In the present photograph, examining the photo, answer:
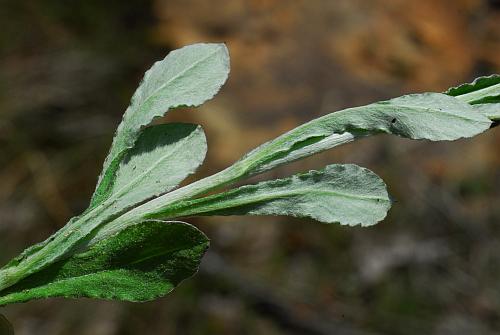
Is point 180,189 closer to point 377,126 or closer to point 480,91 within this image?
point 377,126

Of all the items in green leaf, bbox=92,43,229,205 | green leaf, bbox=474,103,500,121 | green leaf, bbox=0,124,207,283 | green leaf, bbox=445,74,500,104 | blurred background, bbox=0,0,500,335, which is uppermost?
green leaf, bbox=92,43,229,205

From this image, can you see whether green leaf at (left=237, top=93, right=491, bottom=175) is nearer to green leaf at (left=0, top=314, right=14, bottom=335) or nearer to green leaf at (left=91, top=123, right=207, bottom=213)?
green leaf at (left=91, top=123, right=207, bottom=213)

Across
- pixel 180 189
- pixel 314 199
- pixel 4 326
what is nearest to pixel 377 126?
pixel 314 199

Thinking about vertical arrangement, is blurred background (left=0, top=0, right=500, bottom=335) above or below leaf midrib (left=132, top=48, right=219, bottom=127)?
below

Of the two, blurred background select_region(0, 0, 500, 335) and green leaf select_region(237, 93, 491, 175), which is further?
blurred background select_region(0, 0, 500, 335)

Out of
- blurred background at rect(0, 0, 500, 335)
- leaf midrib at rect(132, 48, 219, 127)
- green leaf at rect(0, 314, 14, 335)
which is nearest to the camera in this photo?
green leaf at rect(0, 314, 14, 335)

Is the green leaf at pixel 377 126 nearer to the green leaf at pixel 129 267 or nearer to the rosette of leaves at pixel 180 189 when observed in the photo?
the rosette of leaves at pixel 180 189

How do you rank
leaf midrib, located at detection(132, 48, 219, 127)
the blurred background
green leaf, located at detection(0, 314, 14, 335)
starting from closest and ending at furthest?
green leaf, located at detection(0, 314, 14, 335) → leaf midrib, located at detection(132, 48, 219, 127) → the blurred background

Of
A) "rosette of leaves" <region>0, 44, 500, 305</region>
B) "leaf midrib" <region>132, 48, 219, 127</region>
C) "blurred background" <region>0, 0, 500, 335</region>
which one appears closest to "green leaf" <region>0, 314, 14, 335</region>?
"rosette of leaves" <region>0, 44, 500, 305</region>
